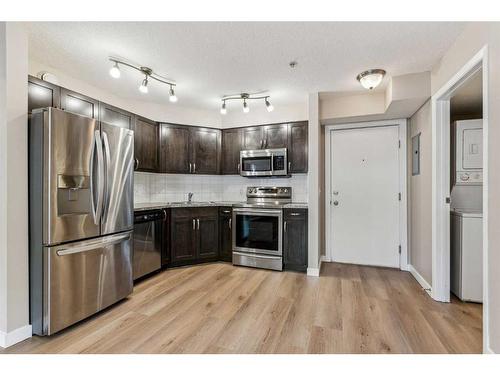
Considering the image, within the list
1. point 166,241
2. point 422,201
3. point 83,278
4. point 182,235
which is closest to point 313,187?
point 422,201

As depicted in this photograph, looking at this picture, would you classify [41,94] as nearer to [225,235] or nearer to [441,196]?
[225,235]

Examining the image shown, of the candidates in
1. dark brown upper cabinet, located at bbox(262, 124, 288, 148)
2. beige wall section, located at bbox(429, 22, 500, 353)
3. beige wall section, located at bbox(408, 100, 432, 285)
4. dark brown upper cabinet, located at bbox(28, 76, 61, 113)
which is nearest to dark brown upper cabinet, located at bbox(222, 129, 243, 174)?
dark brown upper cabinet, located at bbox(262, 124, 288, 148)

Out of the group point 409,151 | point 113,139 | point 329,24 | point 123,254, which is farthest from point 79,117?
point 409,151

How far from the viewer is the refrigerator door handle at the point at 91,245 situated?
1.83 m

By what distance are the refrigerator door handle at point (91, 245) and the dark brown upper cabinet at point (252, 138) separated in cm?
214

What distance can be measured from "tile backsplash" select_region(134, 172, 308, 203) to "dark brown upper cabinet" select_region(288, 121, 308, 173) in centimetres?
27

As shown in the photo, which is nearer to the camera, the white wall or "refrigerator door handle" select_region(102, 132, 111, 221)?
"refrigerator door handle" select_region(102, 132, 111, 221)

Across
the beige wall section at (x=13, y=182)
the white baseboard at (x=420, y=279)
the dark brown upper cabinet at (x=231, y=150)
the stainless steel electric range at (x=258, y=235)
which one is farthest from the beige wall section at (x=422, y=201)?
the beige wall section at (x=13, y=182)

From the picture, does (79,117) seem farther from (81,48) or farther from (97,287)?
(97,287)

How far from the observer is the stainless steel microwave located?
352cm

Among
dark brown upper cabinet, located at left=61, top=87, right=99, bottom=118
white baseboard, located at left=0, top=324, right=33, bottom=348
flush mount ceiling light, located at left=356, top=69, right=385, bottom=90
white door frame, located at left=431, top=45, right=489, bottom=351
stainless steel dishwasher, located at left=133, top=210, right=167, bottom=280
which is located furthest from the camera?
stainless steel dishwasher, located at left=133, top=210, right=167, bottom=280

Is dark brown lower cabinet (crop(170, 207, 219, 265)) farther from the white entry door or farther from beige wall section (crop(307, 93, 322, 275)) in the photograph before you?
the white entry door

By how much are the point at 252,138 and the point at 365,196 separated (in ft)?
6.23

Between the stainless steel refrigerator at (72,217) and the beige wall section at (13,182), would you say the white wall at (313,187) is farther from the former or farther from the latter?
the beige wall section at (13,182)
